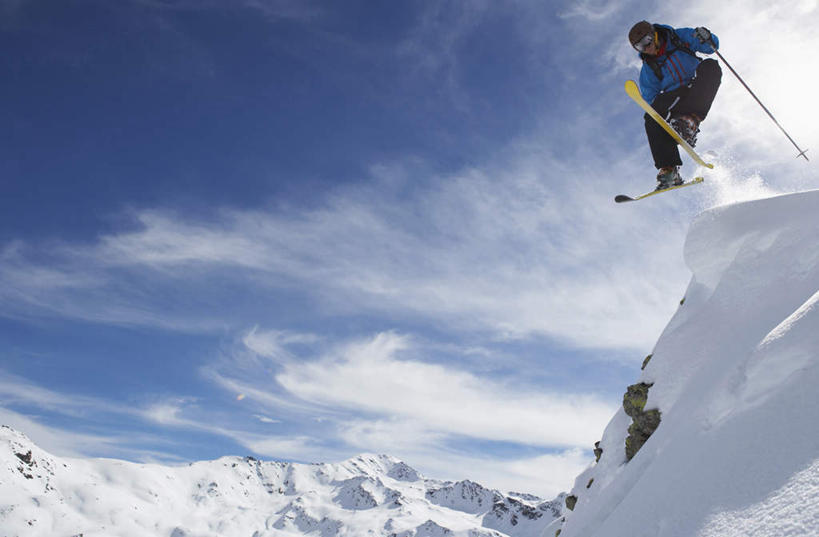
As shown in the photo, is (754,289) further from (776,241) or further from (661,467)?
(661,467)

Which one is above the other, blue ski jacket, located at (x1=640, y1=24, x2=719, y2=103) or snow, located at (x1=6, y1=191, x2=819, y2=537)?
blue ski jacket, located at (x1=640, y1=24, x2=719, y2=103)

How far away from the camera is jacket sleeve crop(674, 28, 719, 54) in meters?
9.75

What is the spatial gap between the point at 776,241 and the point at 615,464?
263 inches

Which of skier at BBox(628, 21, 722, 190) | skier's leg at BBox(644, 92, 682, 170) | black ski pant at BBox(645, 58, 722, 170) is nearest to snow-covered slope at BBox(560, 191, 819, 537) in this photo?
skier's leg at BBox(644, 92, 682, 170)

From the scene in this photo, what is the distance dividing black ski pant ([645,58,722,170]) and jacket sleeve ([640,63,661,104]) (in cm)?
16

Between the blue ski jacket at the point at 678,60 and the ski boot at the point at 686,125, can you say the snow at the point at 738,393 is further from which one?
the blue ski jacket at the point at 678,60

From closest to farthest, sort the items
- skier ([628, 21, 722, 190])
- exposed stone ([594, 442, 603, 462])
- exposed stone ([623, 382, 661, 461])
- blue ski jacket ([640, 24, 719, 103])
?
exposed stone ([623, 382, 661, 461]), skier ([628, 21, 722, 190]), blue ski jacket ([640, 24, 719, 103]), exposed stone ([594, 442, 603, 462])

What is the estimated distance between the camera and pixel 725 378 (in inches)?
227

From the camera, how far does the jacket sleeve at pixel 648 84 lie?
10.3 meters

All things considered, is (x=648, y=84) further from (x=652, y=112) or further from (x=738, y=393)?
(x=738, y=393)

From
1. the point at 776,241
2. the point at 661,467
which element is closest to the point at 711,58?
the point at 776,241

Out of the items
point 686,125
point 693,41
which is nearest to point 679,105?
point 686,125

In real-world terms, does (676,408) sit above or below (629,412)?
below

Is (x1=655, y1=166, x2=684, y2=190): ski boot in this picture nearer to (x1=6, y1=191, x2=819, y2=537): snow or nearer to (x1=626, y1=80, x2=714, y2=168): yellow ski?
(x1=626, y1=80, x2=714, y2=168): yellow ski
